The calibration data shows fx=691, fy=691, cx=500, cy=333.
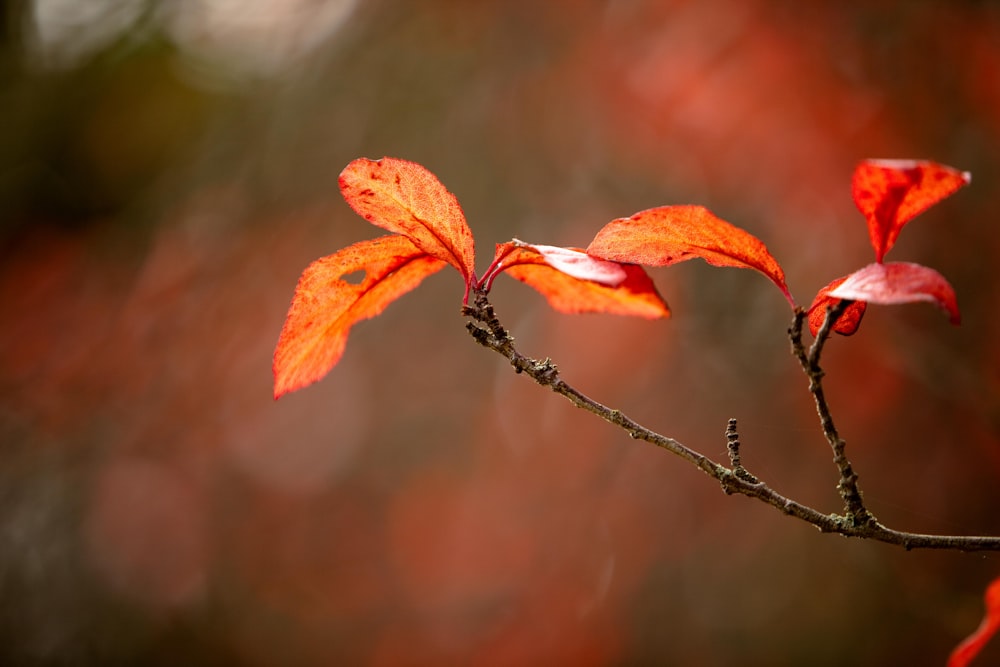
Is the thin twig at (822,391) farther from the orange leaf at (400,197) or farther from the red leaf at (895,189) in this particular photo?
the orange leaf at (400,197)

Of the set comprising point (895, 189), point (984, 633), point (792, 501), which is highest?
point (895, 189)

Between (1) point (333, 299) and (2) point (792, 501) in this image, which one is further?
(1) point (333, 299)

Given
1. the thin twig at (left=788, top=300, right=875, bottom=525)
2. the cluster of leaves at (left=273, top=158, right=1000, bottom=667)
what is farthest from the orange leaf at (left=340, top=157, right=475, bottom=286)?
the thin twig at (left=788, top=300, right=875, bottom=525)

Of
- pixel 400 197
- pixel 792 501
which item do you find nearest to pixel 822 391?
pixel 792 501

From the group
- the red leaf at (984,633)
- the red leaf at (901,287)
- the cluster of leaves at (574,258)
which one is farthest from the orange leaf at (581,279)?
the red leaf at (984,633)

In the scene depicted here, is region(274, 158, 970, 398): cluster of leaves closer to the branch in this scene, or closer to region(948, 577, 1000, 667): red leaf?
the branch

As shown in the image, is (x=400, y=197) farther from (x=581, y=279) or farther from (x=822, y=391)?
(x=822, y=391)
